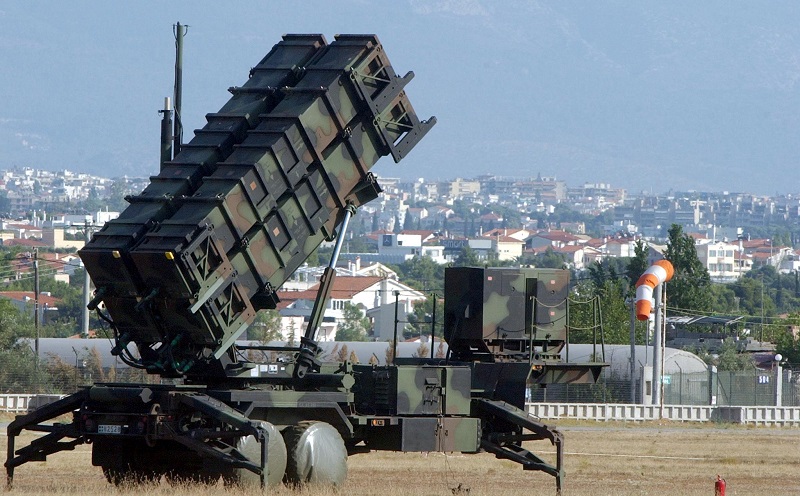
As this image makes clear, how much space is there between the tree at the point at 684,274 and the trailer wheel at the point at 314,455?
7635cm

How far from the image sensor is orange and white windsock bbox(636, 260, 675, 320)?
1868 inches

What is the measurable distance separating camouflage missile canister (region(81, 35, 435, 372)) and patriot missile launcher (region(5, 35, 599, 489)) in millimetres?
23

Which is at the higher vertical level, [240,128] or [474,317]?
[240,128]

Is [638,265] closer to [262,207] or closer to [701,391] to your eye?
[701,391]

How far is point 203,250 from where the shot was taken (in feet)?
65.3

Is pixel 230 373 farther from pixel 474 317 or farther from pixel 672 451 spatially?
pixel 672 451

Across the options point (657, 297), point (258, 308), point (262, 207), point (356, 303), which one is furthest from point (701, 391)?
point (356, 303)

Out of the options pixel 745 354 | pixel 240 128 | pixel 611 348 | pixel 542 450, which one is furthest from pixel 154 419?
pixel 745 354

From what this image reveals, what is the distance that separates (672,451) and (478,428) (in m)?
12.6

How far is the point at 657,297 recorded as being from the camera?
173 feet

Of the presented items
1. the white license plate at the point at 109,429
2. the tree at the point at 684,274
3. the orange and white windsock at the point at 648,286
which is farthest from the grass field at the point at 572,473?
the tree at the point at 684,274

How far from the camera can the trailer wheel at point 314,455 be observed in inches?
802

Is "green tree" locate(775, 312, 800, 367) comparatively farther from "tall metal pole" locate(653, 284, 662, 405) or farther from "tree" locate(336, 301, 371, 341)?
"tree" locate(336, 301, 371, 341)

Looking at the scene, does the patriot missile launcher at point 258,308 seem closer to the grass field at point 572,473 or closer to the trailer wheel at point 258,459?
the trailer wheel at point 258,459
